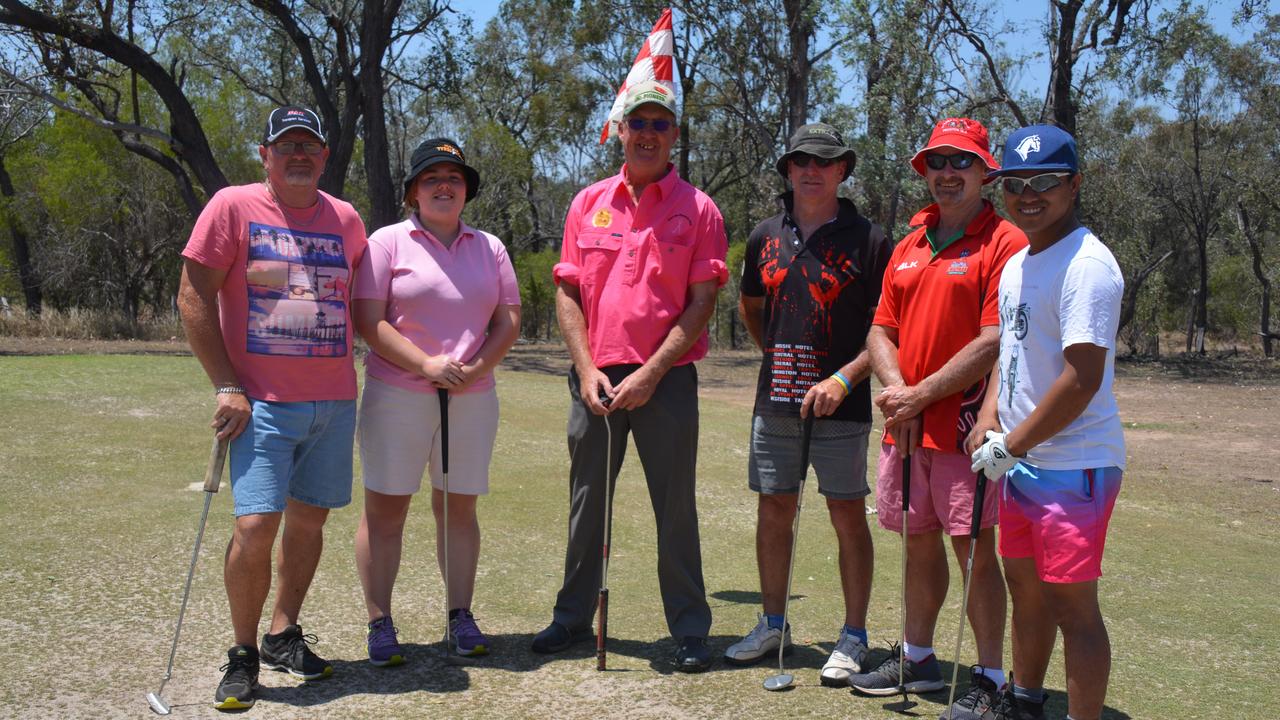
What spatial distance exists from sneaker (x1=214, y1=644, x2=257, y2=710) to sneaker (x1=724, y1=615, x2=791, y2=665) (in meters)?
1.91

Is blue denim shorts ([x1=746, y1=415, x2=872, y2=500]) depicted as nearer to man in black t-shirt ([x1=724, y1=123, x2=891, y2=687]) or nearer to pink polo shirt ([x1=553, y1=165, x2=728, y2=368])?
man in black t-shirt ([x1=724, y1=123, x2=891, y2=687])

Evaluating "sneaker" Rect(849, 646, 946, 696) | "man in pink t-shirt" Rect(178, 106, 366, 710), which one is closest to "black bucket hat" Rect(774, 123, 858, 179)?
"man in pink t-shirt" Rect(178, 106, 366, 710)

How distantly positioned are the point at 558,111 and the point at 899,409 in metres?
33.1

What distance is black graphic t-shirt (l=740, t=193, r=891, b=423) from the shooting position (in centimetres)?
464

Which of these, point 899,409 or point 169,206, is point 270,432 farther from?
point 169,206

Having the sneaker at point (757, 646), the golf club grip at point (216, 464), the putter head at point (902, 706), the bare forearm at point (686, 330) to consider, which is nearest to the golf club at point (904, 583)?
the putter head at point (902, 706)

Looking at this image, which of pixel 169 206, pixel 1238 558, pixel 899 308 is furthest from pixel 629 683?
pixel 169 206

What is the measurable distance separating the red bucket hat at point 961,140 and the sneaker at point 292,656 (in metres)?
3.03

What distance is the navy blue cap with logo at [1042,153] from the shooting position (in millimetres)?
3588

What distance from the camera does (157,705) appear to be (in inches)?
153

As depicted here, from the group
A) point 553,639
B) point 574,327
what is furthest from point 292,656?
point 574,327

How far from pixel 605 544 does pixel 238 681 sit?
5.02ft

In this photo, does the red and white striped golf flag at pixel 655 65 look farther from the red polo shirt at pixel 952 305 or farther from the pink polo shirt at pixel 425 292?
the red polo shirt at pixel 952 305

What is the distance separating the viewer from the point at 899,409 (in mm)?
4188
